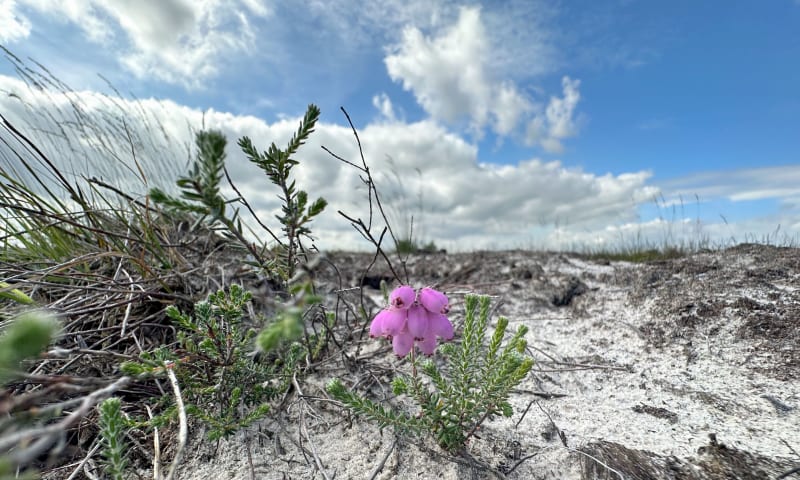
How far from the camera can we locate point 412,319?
1572mm

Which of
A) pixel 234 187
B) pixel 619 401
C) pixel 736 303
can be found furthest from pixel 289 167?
pixel 736 303

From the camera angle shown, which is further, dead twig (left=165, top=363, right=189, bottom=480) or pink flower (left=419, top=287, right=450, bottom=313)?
pink flower (left=419, top=287, right=450, bottom=313)

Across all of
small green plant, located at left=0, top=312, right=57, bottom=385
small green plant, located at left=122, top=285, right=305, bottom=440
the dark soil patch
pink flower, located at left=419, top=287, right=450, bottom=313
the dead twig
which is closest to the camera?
small green plant, located at left=0, top=312, right=57, bottom=385

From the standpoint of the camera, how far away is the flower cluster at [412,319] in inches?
61.7

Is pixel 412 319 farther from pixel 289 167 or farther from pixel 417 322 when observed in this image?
pixel 289 167

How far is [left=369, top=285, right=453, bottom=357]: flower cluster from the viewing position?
5.14 feet

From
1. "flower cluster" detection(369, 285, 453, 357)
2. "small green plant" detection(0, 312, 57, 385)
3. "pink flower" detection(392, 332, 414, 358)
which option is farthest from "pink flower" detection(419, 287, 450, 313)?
"small green plant" detection(0, 312, 57, 385)

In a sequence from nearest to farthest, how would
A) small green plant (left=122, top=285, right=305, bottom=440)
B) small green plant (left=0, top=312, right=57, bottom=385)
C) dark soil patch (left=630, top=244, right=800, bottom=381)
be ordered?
small green plant (left=0, top=312, right=57, bottom=385)
small green plant (left=122, top=285, right=305, bottom=440)
dark soil patch (left=630, top=244, right=800, bottom=381)

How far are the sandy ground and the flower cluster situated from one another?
55 centimetres

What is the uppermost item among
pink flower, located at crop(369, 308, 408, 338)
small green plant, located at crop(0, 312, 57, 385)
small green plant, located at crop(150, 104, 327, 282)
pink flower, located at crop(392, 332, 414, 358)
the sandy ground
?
small green plant, located at crop(150, 104, 327, 282)

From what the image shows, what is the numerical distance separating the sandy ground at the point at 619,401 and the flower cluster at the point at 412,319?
0.55 metres

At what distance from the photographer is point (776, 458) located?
174 centimetres

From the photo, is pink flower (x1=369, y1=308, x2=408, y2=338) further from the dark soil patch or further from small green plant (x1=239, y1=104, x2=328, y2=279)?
the dark soil patch

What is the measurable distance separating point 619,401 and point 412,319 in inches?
61.3
